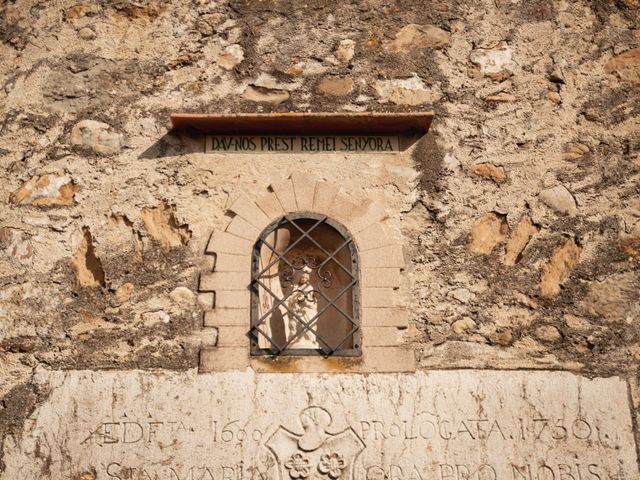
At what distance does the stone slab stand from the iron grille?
0.91 ft

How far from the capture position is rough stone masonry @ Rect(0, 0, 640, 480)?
15.9ft

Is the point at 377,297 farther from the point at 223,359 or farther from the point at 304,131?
the point at 304,131

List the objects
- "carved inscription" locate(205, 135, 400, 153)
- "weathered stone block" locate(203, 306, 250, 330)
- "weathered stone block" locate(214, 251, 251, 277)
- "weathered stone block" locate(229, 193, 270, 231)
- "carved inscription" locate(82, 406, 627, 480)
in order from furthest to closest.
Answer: "carved inscription" locate(205, 135, 400, 153)
"weathered stone block" locate(229, 193, 270, 231)
"weathered stone block" locate(214, 251, 251, 277)
"weathered stone block" locate(203, 306, 250, 330)
"carved inscription" locate(82, 406, 627, 480)

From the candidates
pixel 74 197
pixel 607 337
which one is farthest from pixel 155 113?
pixel 607 337

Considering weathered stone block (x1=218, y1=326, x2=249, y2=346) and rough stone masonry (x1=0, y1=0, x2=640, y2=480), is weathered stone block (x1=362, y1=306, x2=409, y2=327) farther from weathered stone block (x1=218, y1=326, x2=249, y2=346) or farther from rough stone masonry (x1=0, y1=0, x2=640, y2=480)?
weathered stone block (x1=218, y1=326, x2=249, y2=346)

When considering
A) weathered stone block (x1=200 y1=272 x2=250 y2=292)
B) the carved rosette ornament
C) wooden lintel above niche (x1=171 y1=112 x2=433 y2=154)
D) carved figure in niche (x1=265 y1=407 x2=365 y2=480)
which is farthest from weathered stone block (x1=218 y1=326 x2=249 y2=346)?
wooden lintel above niche (x1=171 y1=112 x2=433 y2=154)

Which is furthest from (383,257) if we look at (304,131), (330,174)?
(304,131)

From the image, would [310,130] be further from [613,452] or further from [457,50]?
[613,452]

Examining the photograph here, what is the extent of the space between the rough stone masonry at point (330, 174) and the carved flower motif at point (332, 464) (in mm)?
575

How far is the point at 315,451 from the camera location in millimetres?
4594

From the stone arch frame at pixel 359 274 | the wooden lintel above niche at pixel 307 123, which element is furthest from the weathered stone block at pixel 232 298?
the wooden lintel above niche at pixel 307 123

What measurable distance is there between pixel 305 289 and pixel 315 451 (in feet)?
3.26

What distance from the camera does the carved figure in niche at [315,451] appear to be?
4.55m

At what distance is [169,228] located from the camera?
5.13 m
